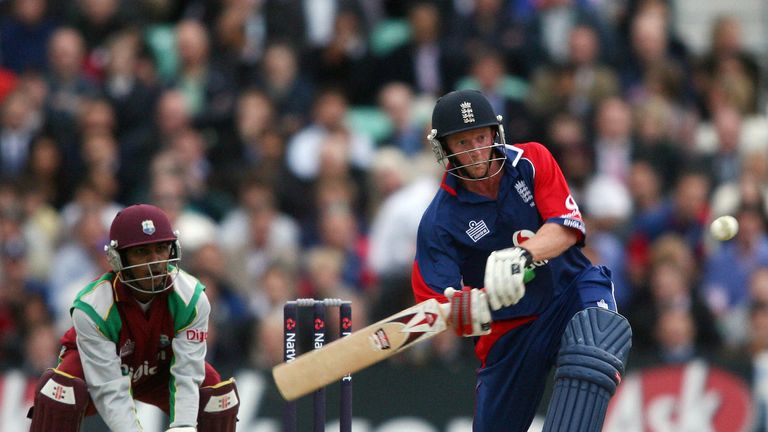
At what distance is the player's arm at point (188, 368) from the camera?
22.1ft

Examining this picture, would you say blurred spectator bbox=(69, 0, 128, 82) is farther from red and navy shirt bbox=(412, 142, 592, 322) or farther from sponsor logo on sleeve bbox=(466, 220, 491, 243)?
sponsor logo on sleeve bbox=(466, 220, 491, 243)

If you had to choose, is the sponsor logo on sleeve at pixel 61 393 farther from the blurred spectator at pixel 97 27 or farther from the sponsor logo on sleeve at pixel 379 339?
the blurred spectator at pixel 97 27

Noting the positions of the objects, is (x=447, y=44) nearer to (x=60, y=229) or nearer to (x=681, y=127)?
(x=681, y=127)

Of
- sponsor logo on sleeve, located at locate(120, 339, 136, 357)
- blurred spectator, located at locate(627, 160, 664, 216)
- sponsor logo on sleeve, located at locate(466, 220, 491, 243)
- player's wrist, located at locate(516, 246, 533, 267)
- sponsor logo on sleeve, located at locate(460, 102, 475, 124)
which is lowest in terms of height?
sponsor logo on sleeve, located at locate(120, 339, 136, 357)

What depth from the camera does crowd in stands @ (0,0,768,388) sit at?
32.4ft

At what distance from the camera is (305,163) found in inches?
436

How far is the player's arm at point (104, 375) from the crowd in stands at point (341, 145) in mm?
2549

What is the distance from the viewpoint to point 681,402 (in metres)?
9.38

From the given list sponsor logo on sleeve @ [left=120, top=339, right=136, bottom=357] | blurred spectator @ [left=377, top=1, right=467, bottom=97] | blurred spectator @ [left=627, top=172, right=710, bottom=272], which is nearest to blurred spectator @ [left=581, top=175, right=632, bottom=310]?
blurred spectator @ [left=627, top=172, right=710, bottom=272]

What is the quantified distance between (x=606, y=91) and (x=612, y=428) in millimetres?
3026

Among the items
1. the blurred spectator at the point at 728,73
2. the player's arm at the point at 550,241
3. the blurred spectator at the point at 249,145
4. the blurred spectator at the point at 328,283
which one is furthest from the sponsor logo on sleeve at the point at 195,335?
the blurred spectator at the point at 728,73

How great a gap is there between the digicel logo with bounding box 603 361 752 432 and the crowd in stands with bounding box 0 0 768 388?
124mm

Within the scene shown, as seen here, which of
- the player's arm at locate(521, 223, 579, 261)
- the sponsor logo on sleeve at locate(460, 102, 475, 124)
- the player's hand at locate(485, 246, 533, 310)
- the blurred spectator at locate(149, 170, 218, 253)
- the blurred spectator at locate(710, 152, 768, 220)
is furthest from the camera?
the blurred spectator at locate(710, 152, 768, 220)

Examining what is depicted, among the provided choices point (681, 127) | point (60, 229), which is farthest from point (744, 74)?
point (60, 229)
